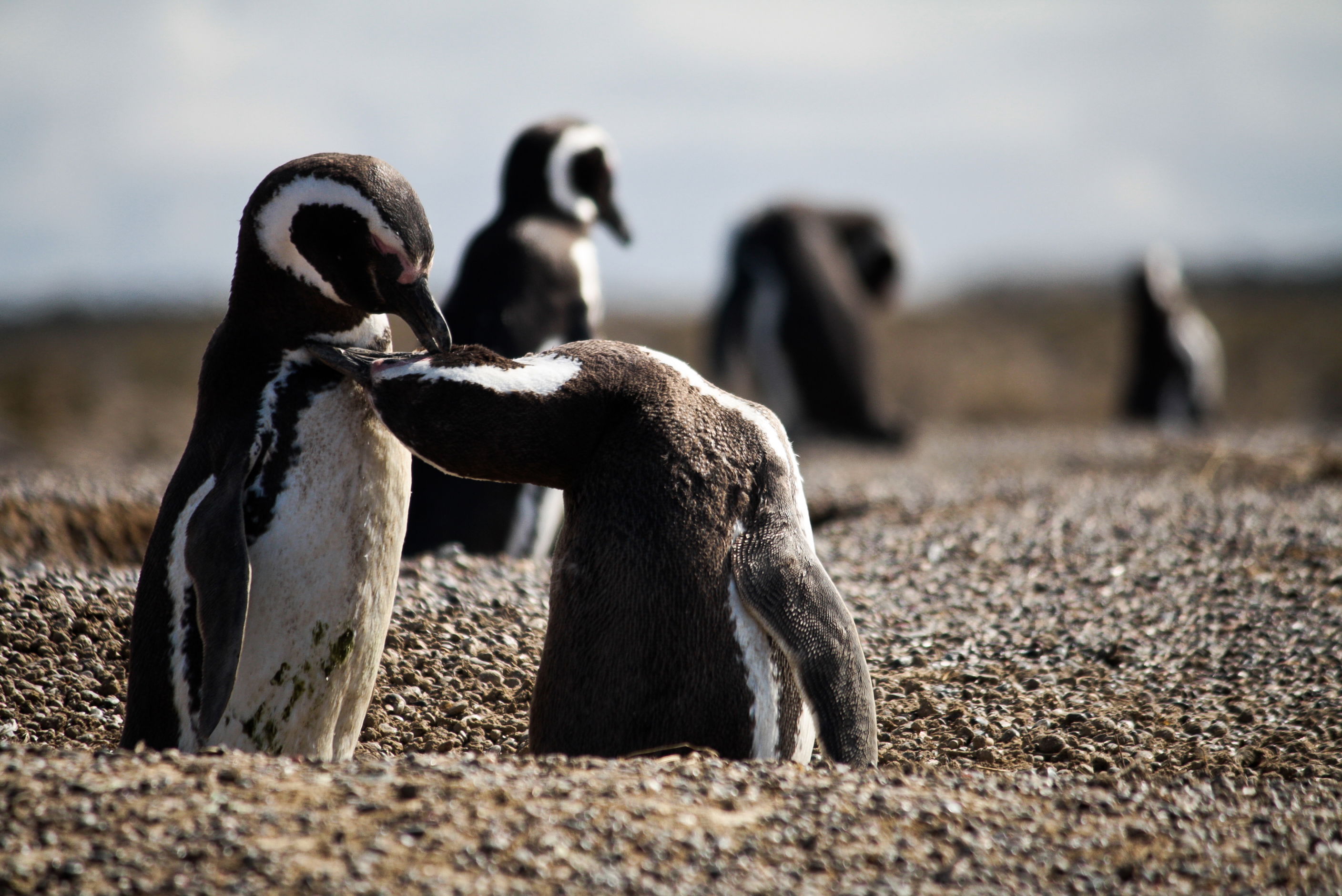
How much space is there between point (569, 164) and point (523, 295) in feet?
3.79

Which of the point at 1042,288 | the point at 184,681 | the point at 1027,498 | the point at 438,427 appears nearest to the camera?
the point at 438,427

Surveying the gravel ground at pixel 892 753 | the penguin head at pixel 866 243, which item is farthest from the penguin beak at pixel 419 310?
the penguin head at pixel 866 243

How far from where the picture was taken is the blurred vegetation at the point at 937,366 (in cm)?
1551

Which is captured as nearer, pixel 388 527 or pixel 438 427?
pixel 438 427

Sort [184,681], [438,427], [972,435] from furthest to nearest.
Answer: [972,435] < [184,681] < [438,427]

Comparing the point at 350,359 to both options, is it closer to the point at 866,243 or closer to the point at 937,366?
the point at 866,243

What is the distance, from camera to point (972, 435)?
12680 mm

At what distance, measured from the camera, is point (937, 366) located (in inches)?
818

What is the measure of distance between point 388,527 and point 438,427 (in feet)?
1.70

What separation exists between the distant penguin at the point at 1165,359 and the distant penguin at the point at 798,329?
434 cm

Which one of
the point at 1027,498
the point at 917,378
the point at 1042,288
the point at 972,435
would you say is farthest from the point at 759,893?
the point at 1042,288

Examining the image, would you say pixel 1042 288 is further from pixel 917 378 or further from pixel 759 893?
pixel 759 893

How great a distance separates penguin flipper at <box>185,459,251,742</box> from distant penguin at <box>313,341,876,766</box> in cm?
44

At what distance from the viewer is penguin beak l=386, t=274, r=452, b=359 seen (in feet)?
9.70
